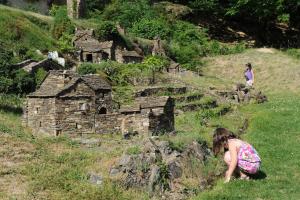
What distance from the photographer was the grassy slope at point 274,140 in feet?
47.0

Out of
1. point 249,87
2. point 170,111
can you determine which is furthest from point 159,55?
point 170,111

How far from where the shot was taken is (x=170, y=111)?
2397 centimetres

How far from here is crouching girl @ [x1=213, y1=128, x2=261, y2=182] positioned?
14.6 meters

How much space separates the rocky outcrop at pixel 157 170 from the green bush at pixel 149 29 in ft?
134

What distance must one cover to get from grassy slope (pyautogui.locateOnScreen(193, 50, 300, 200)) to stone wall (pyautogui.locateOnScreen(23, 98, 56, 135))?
736cm

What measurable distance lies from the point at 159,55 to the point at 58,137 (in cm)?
2890

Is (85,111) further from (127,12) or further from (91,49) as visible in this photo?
(127,12)

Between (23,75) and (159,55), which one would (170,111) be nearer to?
(23,75)

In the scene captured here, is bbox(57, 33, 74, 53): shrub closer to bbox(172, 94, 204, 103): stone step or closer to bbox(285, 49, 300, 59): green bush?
bbox(172, 94, 204, 103): stone step

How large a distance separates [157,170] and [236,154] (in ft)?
7.90

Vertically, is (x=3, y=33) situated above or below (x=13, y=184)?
above

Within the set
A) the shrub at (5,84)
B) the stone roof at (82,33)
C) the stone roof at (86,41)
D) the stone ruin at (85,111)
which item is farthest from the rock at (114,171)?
the stone roof at (82,33)

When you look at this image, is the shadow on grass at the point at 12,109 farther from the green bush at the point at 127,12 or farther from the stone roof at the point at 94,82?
the green bush at the point at 127,12

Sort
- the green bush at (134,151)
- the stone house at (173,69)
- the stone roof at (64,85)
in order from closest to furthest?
the green bush at (134,151) → the stone roof at (64,85) → the stone house at (173,69)
